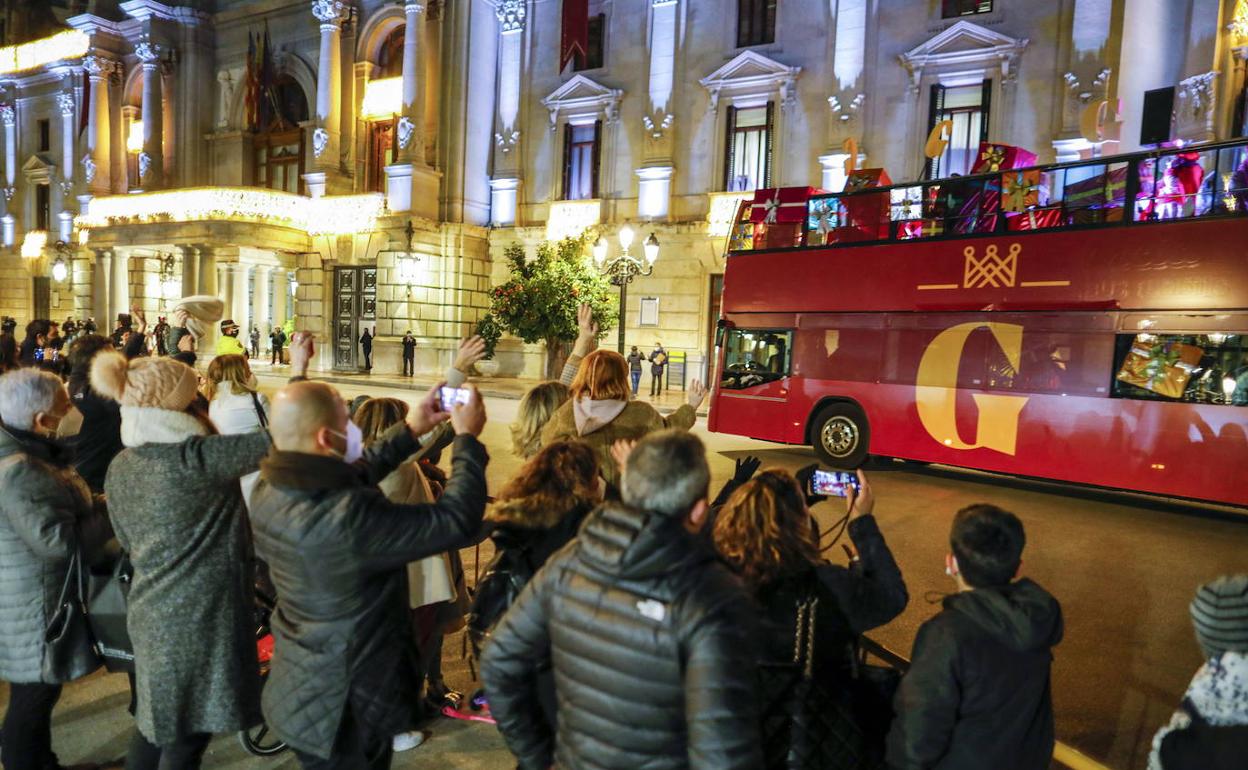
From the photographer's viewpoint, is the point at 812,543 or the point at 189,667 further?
the point at 189,667

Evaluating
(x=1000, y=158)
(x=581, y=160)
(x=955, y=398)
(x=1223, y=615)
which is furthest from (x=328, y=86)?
(x=1223, y=615)

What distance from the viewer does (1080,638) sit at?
208 inches

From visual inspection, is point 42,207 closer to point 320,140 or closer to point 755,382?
point 320,140

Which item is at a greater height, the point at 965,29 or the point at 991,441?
the point at 965,29

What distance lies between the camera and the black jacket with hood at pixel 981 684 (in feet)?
7.24

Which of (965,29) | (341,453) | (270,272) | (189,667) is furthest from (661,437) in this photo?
(270,272)

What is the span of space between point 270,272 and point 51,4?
18.7 metres

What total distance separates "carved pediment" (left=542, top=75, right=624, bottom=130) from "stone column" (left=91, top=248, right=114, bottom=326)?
19752 millimetres

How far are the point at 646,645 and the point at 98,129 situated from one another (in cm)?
4128

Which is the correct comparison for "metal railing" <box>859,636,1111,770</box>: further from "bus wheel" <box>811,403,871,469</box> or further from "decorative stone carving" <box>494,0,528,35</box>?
"decorative stone carving" <box>494,0,528,35</box>

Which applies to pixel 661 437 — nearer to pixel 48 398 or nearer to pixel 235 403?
pixel 48 398

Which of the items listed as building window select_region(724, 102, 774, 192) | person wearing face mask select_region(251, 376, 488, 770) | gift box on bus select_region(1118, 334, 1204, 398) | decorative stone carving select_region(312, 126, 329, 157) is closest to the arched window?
decorative stone carving select_region(312, 126, 329, 157)

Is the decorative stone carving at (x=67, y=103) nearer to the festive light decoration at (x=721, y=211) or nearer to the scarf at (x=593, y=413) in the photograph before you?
the festive light decoration at (x=721, y=211)

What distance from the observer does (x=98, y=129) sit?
33750 mm
